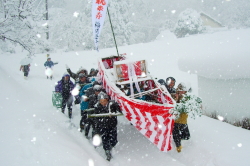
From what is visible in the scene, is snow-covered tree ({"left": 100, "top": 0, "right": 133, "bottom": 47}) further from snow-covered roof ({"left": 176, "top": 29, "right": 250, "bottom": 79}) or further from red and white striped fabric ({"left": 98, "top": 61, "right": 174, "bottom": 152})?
red and white striped fabric ({"left": 98, "top": 61, "right": 174, "bottom": 152})

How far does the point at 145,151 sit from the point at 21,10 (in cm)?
640

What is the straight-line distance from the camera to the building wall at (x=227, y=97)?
278 inches

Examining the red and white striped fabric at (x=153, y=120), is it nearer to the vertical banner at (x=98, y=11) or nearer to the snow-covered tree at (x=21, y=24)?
the vertical banner at (x=98, y=11)

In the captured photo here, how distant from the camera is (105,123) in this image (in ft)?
15.7

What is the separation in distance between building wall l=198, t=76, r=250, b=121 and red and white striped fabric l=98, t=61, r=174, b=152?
3.48 meters

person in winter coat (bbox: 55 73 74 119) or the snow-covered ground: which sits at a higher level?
person in winter coat (bbox: 55 73 74 119)

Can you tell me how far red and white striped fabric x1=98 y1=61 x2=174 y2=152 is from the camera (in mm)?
4305

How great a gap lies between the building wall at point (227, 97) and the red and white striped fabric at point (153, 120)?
11.4 feet

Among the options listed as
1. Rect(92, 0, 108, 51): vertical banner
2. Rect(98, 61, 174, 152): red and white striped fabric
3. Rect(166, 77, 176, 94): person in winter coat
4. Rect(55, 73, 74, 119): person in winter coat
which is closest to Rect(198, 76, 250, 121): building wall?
Rect(166, 77, 176, 94): person in winter coat

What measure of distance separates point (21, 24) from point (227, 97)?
819cm

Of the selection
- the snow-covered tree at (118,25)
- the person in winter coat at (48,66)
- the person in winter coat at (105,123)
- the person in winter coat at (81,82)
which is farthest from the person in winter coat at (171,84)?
the snow-covered tree at (118,25)

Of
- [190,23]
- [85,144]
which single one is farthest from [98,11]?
[190,23]

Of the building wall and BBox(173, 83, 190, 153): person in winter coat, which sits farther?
the building wall

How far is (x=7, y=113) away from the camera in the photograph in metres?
4.82
